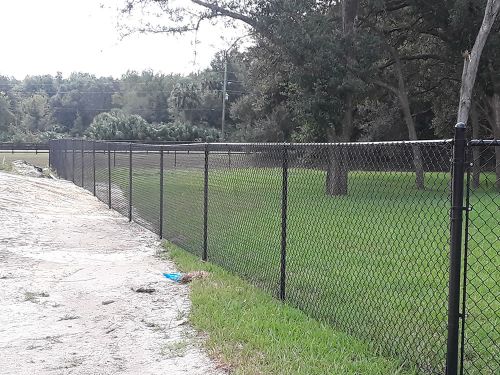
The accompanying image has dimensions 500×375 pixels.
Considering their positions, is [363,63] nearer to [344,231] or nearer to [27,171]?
[344,231]

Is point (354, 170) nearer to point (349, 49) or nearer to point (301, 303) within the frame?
point (301, 303)

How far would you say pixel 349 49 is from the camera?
19.5 meters

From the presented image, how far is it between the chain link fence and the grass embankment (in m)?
0.22

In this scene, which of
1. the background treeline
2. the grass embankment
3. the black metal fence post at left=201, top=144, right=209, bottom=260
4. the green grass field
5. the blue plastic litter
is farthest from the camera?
the background treeline

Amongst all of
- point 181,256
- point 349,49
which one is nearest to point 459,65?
point 349,49

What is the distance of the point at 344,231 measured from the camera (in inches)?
286

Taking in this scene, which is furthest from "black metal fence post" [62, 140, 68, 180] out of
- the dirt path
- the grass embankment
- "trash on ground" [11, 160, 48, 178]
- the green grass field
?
the grass embankment

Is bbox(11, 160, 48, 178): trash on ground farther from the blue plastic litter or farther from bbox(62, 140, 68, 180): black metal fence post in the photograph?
the blue plastic litter

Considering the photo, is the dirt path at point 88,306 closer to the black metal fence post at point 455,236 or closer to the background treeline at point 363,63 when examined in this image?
the black metal fence post at point 455,236

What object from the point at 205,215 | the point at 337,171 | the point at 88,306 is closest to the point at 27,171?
the point at 205,215

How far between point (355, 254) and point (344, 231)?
427mm

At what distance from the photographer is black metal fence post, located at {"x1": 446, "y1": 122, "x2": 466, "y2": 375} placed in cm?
335

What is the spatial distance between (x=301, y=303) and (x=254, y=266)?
1499mm

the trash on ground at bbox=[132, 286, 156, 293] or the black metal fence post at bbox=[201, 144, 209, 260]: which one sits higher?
the black metal fence post at bbox=[201, 144, 209, 260]
